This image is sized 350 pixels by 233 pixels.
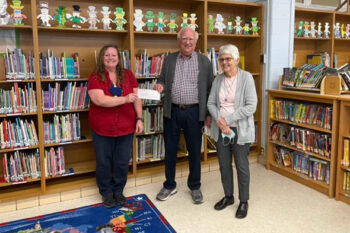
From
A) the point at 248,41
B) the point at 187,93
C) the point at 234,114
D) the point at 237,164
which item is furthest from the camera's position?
the point at 248,41

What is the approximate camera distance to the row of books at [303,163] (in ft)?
10.4

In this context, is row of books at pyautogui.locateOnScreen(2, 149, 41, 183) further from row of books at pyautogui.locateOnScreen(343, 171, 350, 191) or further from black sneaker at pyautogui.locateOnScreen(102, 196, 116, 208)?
row of books at pyautogui.locateOnScreen(343, 171, 350, 191)

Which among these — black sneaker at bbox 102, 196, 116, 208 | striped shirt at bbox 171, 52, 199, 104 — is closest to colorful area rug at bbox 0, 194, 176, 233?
black sneaker at bbox 102, 196, 116, 208

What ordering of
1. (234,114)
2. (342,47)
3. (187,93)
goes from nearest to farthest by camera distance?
(234,114) → (187,93) → (342,47)

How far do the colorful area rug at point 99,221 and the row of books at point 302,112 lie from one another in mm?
1834

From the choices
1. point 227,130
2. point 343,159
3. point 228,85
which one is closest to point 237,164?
point 227,130

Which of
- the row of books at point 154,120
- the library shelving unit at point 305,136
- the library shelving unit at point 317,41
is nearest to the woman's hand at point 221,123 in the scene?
the row of books at point 154,120

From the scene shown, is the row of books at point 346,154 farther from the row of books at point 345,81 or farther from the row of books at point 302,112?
the row of books at point 345,81

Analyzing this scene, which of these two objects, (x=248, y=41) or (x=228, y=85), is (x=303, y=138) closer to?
(x=228, y=85)

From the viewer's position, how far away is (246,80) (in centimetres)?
258

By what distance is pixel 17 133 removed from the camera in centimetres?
290

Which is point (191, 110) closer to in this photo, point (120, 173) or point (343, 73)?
point (120, 173)

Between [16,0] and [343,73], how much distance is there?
324cm

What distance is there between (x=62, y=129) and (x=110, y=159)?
601 mm
